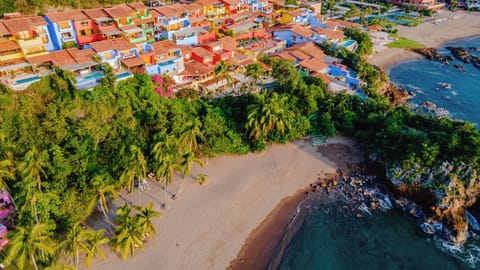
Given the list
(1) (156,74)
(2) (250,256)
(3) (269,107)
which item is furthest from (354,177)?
(1) (156,74)

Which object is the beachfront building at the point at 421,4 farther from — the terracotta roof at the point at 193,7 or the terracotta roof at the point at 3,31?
the terracotta roof at the point at 3,31

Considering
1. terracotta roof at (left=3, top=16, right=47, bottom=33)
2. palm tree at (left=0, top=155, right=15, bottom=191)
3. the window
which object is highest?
terracotta roof at (left=3, top=16, right=47, bottom=33)

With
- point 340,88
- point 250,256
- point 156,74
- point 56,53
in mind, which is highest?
point 56,53

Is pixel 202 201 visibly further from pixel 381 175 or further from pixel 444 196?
pixel 444 196

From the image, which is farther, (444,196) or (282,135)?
(282,135)

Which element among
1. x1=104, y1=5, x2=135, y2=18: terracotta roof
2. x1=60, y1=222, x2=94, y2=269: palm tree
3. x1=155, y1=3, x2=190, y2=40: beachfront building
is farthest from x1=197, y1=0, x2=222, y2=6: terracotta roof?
x1=60, y1=222, x2=94, y2=269: palm tree

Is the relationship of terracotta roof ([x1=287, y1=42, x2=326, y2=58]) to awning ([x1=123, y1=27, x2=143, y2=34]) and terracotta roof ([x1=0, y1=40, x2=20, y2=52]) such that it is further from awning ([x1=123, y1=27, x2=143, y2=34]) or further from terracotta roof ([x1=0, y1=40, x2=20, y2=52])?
terracotta roof ([x1=0, y1=40, x2=20, y2=52])

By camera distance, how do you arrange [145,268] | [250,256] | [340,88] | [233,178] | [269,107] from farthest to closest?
1. [340,88]
2. [269,107]
3. [233,178]
4. [250,256]
5. [145,268]
